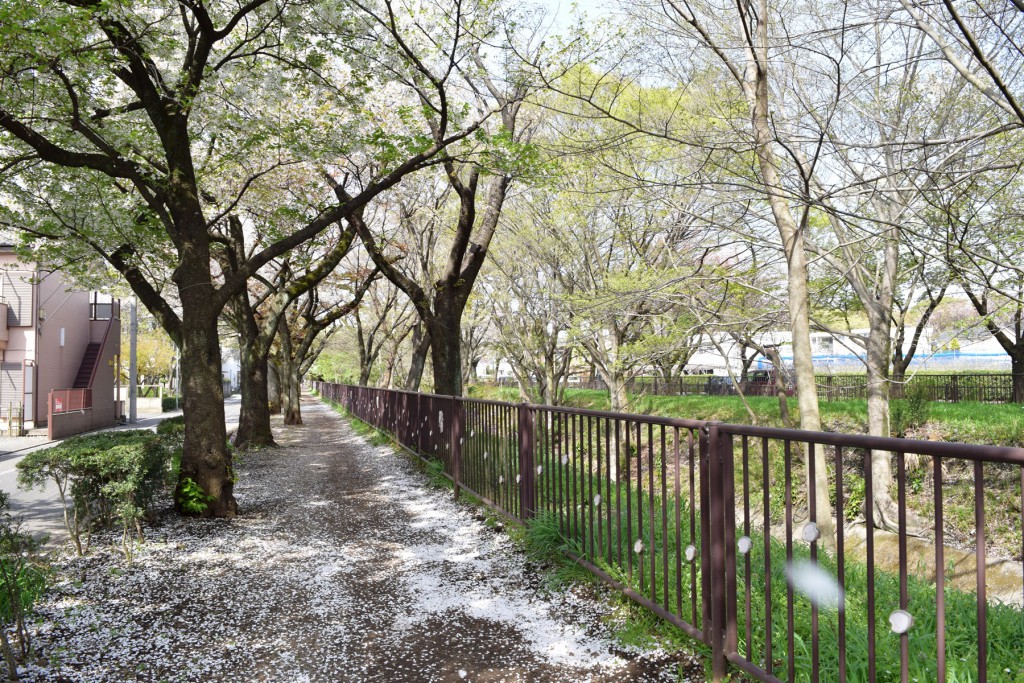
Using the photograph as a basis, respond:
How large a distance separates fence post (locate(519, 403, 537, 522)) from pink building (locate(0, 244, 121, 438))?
66.5 ft

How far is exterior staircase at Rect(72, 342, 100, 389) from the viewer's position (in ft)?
87.3

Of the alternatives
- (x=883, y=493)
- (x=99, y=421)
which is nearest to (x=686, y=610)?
(x=883, y=493)

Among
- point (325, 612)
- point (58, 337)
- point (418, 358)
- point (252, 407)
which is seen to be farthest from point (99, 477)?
point (58, 337)

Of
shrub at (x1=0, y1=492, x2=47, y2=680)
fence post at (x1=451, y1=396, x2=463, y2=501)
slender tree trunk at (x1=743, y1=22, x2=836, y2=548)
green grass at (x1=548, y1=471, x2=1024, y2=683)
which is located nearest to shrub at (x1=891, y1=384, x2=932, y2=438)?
slender tree trunk at (x1=743, y1=22, x2=836, y2=548)

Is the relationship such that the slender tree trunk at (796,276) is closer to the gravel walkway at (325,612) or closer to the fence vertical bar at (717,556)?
the gravel walkway at (325,612)

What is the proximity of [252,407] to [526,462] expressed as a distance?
11398mm

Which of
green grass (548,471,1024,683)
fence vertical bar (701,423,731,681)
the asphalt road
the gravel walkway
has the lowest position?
the asphalt road

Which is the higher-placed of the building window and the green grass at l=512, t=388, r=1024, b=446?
the building window

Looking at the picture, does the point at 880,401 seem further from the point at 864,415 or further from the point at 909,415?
the point at 864,415

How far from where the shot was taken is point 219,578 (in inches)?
207

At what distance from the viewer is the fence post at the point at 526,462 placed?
5.74 metres

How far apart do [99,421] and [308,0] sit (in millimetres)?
22989

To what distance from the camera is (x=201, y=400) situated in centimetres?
758

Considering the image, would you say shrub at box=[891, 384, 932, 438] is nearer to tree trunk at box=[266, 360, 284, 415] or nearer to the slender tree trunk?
the slender tree trunk
